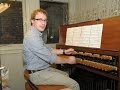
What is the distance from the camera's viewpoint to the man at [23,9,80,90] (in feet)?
6.71

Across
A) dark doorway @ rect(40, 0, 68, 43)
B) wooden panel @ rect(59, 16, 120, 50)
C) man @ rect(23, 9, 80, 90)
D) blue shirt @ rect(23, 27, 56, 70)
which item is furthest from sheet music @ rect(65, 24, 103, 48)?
dark doorway @ rect(40, 0, 68, 43)

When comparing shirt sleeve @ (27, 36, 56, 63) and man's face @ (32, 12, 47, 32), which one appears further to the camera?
man's face @ (32, 12, 47, 32)

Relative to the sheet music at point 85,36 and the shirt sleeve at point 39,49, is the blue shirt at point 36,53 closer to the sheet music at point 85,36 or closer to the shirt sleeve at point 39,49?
the shirt sleeve at point 39,49

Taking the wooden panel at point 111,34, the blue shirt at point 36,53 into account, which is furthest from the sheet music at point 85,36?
the blue shirt at point 36,53

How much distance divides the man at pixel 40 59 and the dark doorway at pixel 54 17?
1520 mm

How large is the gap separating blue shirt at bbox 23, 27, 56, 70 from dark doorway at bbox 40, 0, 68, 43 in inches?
61.2

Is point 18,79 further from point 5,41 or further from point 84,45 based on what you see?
point 84,45

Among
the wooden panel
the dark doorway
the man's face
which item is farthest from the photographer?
the dark doorway

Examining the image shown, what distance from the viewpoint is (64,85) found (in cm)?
204

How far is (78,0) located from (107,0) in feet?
3.13

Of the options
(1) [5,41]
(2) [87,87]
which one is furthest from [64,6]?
(2) [87,87]

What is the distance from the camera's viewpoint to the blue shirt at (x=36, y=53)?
2.04m

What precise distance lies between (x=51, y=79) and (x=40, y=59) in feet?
0.87

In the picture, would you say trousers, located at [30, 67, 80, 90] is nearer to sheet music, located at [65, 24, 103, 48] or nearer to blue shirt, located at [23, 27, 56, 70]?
blue shirt, located at [23, 27, 56, 70]
